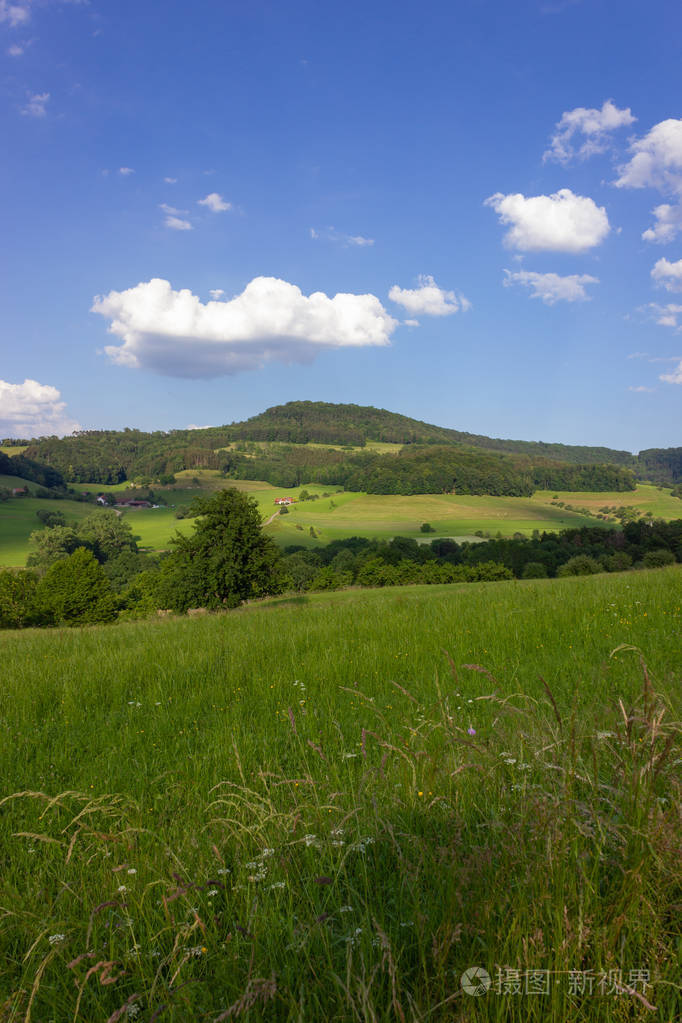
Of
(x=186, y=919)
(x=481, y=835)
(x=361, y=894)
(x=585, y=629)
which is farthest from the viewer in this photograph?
(x=585, y=629)

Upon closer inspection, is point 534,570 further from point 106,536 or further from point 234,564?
point 106,536

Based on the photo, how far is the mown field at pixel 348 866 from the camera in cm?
158

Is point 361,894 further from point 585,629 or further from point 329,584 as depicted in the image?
point 329,584

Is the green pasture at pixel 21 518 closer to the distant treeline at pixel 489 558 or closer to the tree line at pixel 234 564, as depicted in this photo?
the tree line at pixel 234 564

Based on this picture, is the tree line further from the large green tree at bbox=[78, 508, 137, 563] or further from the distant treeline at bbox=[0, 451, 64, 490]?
the distant treeline at bbox=[0, 451, 64, 490]

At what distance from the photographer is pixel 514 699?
4742 mm

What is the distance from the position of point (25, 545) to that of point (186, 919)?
416 feet

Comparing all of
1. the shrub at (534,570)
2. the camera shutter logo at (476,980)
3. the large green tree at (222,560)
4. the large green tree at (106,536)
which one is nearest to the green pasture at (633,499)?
the shrub at (534,570)

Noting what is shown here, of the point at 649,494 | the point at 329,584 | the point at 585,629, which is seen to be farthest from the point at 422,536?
the point at 585,629

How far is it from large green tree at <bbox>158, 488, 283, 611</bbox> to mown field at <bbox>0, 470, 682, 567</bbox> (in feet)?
228

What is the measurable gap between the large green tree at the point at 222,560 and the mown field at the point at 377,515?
69.4 m

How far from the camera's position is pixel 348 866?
2.29 m

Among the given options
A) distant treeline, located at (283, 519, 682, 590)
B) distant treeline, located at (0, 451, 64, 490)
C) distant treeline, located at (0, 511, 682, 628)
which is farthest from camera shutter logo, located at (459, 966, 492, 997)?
distant treeline, located at (0, 451, 64, 490)

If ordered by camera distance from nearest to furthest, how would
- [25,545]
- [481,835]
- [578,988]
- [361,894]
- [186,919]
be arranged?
[578,988]
[186,919]
[361,894]
[481,835]
[25,545]
